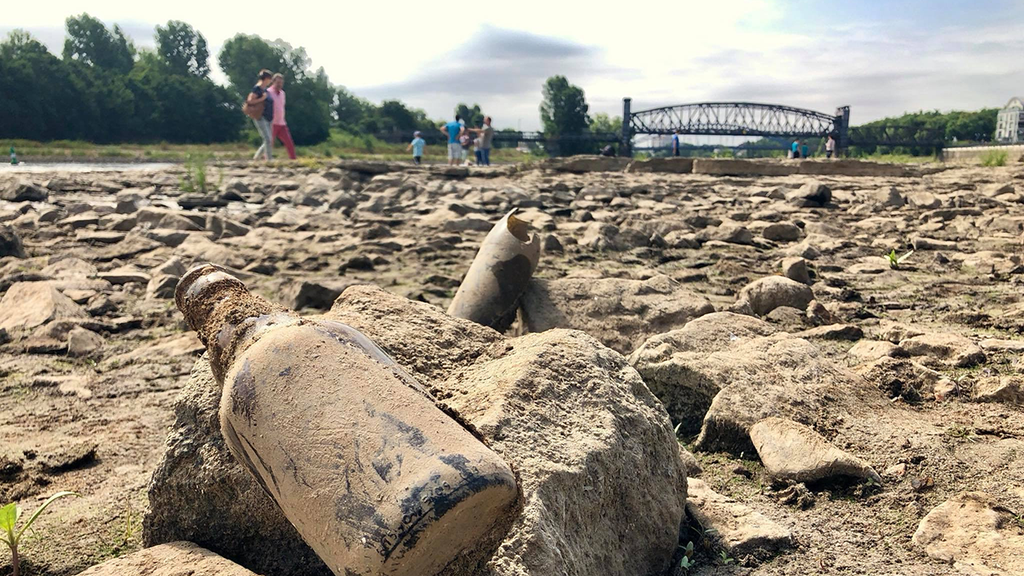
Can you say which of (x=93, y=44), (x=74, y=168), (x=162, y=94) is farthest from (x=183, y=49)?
(x=74, y=168)

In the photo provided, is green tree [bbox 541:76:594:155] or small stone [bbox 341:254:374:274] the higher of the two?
green tree [bbox 541:76:594:155]

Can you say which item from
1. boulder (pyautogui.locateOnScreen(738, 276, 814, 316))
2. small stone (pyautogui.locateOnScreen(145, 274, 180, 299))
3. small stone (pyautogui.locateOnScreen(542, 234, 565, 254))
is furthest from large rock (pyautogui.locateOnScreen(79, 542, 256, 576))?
small stone (pyautogui.locateOnScreen(542, 234, 565, 254))

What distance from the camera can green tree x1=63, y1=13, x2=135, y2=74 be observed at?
234 feet

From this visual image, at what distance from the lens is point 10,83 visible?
146 ft

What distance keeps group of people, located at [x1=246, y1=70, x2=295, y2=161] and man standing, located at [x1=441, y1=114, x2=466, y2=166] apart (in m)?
3.84

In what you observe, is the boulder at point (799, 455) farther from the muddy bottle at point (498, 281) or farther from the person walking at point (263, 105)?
the person walking at point (263, 105)

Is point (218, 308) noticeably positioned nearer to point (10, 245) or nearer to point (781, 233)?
point (10, 245)

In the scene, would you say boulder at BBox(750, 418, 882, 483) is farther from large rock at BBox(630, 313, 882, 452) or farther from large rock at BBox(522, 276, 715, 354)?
large rock at BBox(522, 276, 715, 354)

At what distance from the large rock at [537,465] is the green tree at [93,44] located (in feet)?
263

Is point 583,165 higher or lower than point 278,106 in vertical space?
lower

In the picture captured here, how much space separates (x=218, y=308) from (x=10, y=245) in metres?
6.40

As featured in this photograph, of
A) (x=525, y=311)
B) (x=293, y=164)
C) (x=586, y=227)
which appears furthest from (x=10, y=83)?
(x=525, y=311)

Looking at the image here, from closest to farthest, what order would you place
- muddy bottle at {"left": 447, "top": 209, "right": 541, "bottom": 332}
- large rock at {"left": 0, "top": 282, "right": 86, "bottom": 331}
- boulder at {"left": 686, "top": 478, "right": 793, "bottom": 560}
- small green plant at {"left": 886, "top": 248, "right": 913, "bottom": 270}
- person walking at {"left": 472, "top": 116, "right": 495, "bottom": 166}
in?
1. boulder at {"left": 686, "top": 478, "right": 793, "bottom": 560}
2. muddy bottle at {"left": 447, "top": 209, "right": 541, "bottom": 332}
3. large rock at {"left": 0, "top": 282, "right": 86, "bottom": 331}
4. small green plant at {"left": 886, "top": 248, "right": 913, "bottom": 270}
5. person walking at {"left": 472, "top": 116, "right": 495, "bottom": 166}

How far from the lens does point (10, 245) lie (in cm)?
695
